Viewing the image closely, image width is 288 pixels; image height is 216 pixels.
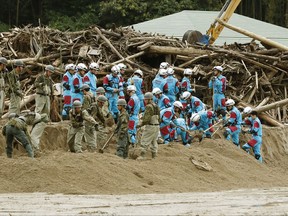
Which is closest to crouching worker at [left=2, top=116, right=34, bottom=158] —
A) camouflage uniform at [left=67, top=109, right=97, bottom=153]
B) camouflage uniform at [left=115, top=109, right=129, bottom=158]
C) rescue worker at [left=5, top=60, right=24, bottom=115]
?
camouflage uniform at [left=67, top=109, right=97, bottom=153]

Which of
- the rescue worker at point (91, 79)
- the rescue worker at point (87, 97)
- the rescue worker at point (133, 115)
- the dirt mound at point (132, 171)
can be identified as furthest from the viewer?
the rescue worker at point (91, 79)

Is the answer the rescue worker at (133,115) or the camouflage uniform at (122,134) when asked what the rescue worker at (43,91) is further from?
the camouflage uniform at (122,134)

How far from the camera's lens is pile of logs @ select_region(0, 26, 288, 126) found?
112 feet

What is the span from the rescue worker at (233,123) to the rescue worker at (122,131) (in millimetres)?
5230

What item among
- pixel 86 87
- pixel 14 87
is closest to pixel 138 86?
pixel 86 87

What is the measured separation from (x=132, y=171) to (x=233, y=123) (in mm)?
7434

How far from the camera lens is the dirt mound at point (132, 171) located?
67.9 feet

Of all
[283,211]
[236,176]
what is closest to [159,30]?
[236,176]

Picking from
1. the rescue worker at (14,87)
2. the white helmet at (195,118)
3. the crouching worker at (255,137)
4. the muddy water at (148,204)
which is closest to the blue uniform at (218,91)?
the crouching worker at (255,137)

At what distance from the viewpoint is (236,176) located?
83.1 feet

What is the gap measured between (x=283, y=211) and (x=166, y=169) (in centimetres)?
720

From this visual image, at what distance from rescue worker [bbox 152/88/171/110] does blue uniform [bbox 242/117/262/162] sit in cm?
316

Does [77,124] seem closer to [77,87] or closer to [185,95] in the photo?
[77,87]

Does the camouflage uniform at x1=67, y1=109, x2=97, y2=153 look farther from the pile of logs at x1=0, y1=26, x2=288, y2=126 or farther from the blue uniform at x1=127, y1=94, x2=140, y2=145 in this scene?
the pile of logs at x1=0, y1=26, x2=288, y2=126
